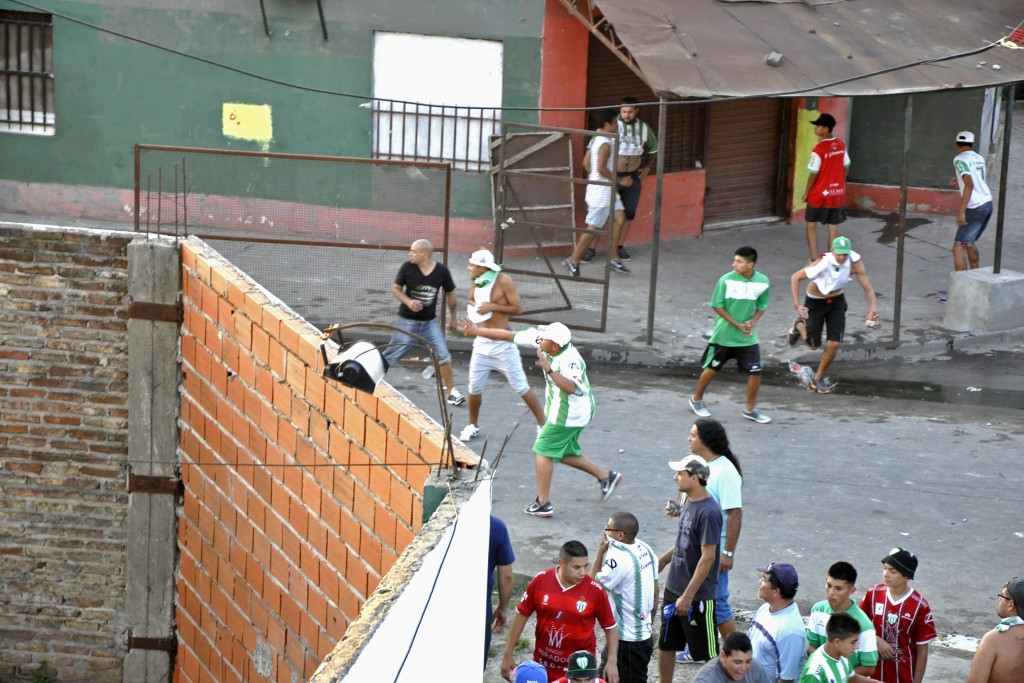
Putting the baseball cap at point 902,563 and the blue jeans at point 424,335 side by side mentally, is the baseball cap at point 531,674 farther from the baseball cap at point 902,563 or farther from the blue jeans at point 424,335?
the blue jeans at point 424,335

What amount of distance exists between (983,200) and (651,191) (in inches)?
161

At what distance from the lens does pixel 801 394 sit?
13.4 m

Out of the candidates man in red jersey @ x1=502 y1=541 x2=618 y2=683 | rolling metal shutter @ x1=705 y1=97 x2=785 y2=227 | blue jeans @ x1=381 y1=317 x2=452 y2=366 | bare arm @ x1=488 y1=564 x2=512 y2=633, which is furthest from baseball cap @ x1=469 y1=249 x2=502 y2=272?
rolling metal shutter @ x1=705 y1=97 x2=785 y2=227

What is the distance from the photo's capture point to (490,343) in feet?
38.0

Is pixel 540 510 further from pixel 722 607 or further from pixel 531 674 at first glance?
pixel 531 674

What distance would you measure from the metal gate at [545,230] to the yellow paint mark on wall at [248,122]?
126 inches

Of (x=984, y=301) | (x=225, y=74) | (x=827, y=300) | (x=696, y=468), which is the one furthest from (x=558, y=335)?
(x=225, y=74)

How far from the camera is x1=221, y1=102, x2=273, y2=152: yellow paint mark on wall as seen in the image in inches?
680

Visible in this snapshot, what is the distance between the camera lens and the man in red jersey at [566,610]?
7371mm

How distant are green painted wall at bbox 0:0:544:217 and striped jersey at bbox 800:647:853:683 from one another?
10676 mm

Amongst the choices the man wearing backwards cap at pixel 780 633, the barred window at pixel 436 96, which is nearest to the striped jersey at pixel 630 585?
the man wearing backwards cap at pixel 780 633

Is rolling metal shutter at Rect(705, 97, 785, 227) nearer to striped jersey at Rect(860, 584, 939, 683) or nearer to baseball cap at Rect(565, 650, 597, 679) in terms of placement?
striped jersey at Rect(860, 584, 939, 683)

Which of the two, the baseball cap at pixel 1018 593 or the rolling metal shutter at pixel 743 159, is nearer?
the baseball cap at pixel 1018 593

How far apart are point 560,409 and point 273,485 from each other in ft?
11.2
